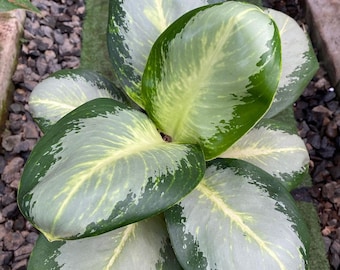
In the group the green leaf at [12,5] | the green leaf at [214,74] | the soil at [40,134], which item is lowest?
the soil at [40,134]

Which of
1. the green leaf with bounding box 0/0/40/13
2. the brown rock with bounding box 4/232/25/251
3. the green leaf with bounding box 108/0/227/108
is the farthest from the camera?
the brown rock with bounding box 4/232/25/251

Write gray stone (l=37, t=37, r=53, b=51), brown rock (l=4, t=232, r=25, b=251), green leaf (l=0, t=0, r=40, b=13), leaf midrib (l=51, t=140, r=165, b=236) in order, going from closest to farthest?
leaf midrib (l=51, t=140, r=165, b=236) < green leaf (l=0, t=0, r=40, b=13) < brown rock (l=4, t=232, r=25, b=251) < gray stone (l=37, t=37, r=53, b=51)

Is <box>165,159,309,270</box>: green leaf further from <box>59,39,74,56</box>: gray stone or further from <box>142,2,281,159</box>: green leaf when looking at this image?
<box>59,39,74,56</box>: gray stone

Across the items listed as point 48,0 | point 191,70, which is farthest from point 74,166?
point 48,0

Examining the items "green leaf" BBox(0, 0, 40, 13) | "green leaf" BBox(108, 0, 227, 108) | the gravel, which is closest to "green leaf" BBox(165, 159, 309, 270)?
"green leaf" BBox(108, 0, 227, 108)

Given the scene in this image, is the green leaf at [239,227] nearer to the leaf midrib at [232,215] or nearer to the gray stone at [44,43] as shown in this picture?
the leaf midrib at [232,215]

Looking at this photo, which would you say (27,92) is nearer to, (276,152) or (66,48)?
(66,48)

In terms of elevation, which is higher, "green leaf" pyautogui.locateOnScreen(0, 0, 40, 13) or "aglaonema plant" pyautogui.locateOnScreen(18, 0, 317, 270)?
"green leaf" pyautogui.locateOnScreen(0, 0, 40, 13)

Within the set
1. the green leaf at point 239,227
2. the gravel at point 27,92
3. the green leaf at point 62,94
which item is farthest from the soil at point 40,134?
the green leaf at point 239,227
